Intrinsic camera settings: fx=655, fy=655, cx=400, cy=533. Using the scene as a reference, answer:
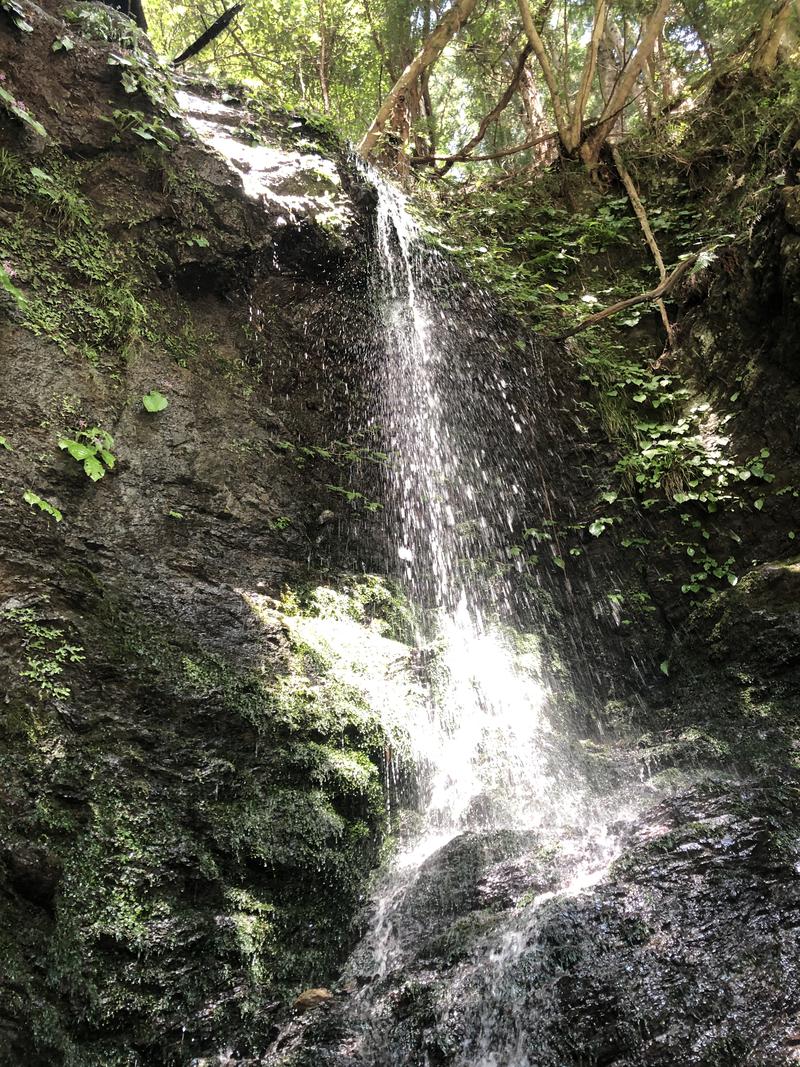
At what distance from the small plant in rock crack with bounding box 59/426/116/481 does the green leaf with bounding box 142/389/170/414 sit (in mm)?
426

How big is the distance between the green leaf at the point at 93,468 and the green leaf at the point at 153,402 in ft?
2.41

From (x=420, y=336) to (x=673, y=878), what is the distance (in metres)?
5.44

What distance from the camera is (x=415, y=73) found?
8500 millimetres

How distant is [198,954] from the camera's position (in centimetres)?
302

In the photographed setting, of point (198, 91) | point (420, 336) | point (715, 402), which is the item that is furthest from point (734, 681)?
point (198, 91)

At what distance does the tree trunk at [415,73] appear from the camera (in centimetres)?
811

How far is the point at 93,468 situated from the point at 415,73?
7.28m

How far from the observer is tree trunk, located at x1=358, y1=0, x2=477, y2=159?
8.11 m

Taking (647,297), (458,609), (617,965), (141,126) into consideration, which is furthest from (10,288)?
(647,297)

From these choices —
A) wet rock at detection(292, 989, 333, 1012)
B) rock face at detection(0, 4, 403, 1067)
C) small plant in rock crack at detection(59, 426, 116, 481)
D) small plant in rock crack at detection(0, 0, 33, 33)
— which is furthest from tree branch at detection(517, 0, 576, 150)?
wet rock at detection(292, 989, 333, 1012)

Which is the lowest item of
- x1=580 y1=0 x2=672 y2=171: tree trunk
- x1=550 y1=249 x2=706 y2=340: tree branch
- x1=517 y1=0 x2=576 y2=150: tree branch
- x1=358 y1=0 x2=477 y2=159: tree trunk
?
x1=550 y1=249 x2=706 y2=340: tree branch

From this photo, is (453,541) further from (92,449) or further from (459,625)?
(92,449)

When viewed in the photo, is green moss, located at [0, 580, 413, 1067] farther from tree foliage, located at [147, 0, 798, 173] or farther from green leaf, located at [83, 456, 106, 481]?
tree foliage, located at [147, 0, 798, 173]

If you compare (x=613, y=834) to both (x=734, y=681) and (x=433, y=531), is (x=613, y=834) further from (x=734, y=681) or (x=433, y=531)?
(x=433, y=531)
